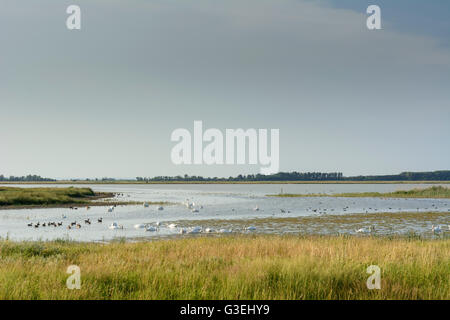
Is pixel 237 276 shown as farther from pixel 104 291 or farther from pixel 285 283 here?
pixel 104 291

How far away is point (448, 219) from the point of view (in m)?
32.7

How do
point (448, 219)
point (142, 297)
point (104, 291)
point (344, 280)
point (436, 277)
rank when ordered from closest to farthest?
point (142, 297), point (104, 291), point (344, 280), point (436, 277), point (448, 219)

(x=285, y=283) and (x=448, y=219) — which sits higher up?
(x=285, y=283)

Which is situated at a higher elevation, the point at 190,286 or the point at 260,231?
the point at 190,286

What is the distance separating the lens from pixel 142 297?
745 cm

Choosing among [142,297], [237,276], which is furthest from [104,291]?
[237,276]

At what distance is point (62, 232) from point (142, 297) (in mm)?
19826

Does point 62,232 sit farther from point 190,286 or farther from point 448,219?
point 448,219
